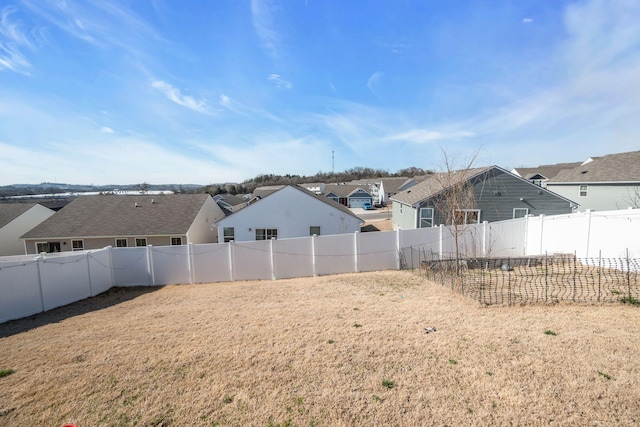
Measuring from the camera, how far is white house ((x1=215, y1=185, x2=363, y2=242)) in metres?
18.4

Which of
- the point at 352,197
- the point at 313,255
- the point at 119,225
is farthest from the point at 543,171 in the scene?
the point at 119,225

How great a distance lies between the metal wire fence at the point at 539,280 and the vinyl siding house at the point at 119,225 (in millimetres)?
15123

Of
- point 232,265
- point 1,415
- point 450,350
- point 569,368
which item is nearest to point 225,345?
point 1,415

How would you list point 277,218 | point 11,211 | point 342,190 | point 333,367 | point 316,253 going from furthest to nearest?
1. point 342,190
2. point 11,211
3. point 277,218
4. point 316,253
5. point 333,367

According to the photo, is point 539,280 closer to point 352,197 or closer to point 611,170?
point 611,170

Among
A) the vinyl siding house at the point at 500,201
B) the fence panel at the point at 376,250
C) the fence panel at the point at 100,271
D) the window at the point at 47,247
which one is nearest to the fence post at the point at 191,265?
the fence panel at the point at 100,271

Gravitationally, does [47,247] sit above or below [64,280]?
below

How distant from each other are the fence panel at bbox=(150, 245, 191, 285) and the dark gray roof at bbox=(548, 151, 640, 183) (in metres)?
27.6

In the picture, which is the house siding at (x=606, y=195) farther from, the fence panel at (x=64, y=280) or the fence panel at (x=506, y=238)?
the fence panel at (x=64, y=280)

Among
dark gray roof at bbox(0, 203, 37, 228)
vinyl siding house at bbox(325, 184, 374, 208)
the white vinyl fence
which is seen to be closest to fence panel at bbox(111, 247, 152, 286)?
the white vinyl fence

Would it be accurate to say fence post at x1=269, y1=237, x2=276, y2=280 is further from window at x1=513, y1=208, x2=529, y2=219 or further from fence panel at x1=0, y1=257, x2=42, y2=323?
window at x1=513, y1=208, x2=529, y2=219

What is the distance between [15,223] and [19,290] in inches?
888

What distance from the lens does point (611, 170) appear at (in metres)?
21.9

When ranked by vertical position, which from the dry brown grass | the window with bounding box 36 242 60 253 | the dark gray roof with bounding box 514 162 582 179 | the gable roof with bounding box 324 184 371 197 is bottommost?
the window with bounding box 36 242 60 253
